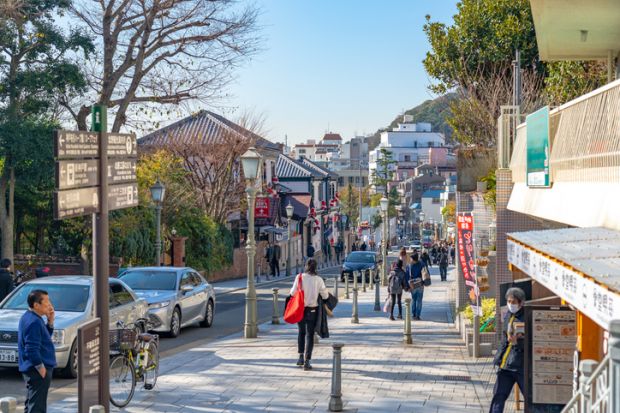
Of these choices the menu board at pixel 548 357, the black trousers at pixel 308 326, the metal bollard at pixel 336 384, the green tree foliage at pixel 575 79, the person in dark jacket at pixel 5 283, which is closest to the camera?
the menu board at pixel 548 357

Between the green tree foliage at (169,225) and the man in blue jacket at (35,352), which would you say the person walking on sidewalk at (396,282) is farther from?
the man in blue jacket at (35,352)

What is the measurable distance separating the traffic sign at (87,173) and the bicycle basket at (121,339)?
2846 mm

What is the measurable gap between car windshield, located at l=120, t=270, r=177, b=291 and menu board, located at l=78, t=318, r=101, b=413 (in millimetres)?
12259

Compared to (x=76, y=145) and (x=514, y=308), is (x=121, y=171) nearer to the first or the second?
(x=76, y=145)

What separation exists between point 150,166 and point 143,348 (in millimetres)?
29181

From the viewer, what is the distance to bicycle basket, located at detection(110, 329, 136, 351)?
451 inches

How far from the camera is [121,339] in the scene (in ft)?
37.6

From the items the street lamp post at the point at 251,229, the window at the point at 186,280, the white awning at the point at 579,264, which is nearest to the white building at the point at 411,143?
the window at the point at 186,280

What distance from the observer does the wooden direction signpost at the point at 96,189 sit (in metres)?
7.86

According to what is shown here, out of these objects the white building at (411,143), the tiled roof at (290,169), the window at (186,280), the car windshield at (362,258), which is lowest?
the car windshield at (362,258)

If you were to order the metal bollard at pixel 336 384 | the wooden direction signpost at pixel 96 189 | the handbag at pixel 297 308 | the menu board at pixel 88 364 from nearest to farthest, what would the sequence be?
the wooden direction signpost at pixel 96 189 < the menu board at pixel 88 364 < the metal bollard at pixel 336 384 < the handbag at pixel 297 308

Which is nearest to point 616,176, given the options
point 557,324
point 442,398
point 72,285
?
point 557,324

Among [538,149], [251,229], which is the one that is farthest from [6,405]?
[251,229]

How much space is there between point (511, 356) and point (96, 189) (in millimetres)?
4653
